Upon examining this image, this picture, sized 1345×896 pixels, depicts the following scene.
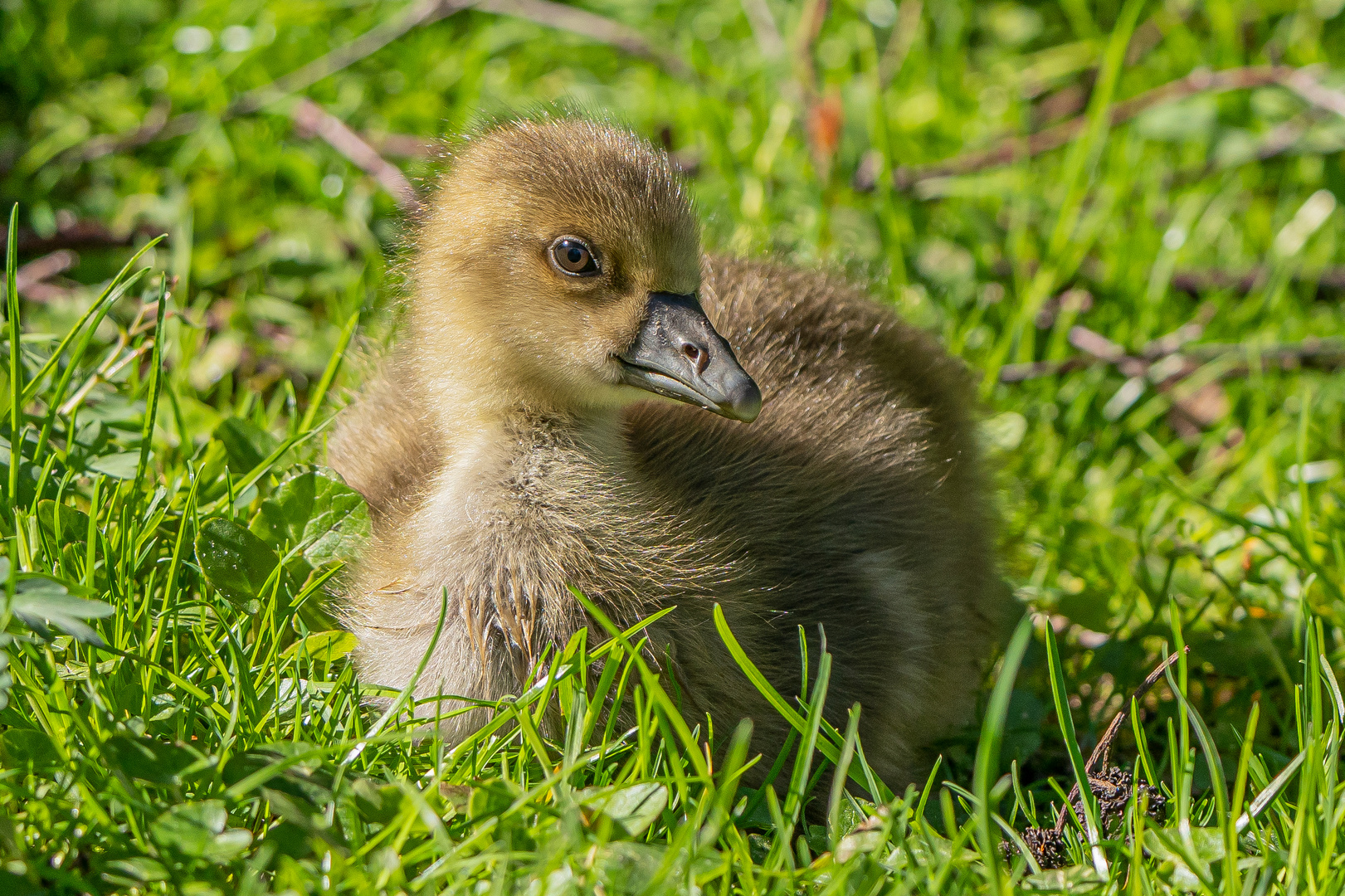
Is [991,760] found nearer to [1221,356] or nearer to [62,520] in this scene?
[62,520]

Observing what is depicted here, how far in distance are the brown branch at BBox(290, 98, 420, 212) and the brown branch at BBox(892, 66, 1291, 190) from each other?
1.28 meters

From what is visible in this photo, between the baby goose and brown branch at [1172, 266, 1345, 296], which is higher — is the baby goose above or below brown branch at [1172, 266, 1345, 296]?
below

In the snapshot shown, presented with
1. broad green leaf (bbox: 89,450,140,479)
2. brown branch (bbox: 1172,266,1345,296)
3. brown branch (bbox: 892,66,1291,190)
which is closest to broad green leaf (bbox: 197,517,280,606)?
broad green leaf (bbox: 89,450,140,479)

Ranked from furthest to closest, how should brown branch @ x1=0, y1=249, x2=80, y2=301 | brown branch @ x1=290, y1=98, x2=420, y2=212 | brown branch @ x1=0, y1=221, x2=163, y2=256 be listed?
brown branch @ x1=290, y1=98, x2=420, y2=212
brown branch @ x1=0, y1=221, x2=163, y2=256
brown branch @ x1=0, y1=249, x2=80, y2=301

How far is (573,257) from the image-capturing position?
1.80m

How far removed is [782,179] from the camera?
11.4 ft

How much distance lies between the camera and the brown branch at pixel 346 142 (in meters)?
3.24

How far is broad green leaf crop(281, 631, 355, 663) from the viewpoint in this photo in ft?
5.78

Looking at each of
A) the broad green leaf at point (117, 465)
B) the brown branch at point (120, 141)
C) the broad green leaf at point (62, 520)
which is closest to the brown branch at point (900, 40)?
the brown branch at point (120, 141)

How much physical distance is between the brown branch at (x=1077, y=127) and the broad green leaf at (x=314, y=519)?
1983mm

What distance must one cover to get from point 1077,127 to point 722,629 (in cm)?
254

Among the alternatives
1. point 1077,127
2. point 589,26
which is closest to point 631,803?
point 1077,127

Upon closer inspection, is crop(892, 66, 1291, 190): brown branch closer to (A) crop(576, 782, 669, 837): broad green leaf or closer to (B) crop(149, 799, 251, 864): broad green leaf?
(A) crop(576, 782, 669, 837): broad green leaf

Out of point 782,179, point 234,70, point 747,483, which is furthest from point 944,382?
point 234,70
